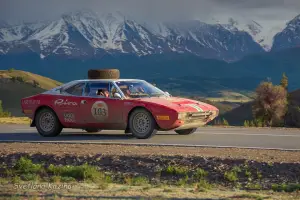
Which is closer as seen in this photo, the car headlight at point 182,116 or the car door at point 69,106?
the car headlight at point 182,116

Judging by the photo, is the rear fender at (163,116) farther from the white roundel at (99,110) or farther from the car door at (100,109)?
the white roundel at (99,110)

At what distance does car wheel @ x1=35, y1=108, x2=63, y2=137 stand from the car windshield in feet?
6.52

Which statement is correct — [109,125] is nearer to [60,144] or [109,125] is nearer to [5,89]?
[60,144]

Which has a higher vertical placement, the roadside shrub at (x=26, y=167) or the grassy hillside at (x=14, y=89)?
the grassy hillside at (x=14, y=89)

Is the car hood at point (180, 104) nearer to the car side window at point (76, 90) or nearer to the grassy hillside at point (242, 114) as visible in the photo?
the car side window at point (76, 90)

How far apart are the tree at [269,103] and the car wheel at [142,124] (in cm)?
5934

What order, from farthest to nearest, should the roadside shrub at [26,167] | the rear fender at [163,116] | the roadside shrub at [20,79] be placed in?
the roadside shrub at [20,79], the rear fender at [163,116], the roadside shrub at [26,167]

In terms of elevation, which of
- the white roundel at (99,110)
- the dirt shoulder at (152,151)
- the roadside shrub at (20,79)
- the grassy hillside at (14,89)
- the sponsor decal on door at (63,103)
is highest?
the roadside shrub at (20,79)

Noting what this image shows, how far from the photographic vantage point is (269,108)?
77.7 metres

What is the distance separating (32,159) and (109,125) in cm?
380

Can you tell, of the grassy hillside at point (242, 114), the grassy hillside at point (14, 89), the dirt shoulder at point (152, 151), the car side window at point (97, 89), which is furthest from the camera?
the grassy hillside at point (14, 89)

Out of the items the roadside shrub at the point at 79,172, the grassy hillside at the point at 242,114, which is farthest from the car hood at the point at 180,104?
the grassy hillside at the point at 242,114

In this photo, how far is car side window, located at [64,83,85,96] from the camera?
16.9 m

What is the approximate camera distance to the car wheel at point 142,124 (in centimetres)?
1566
